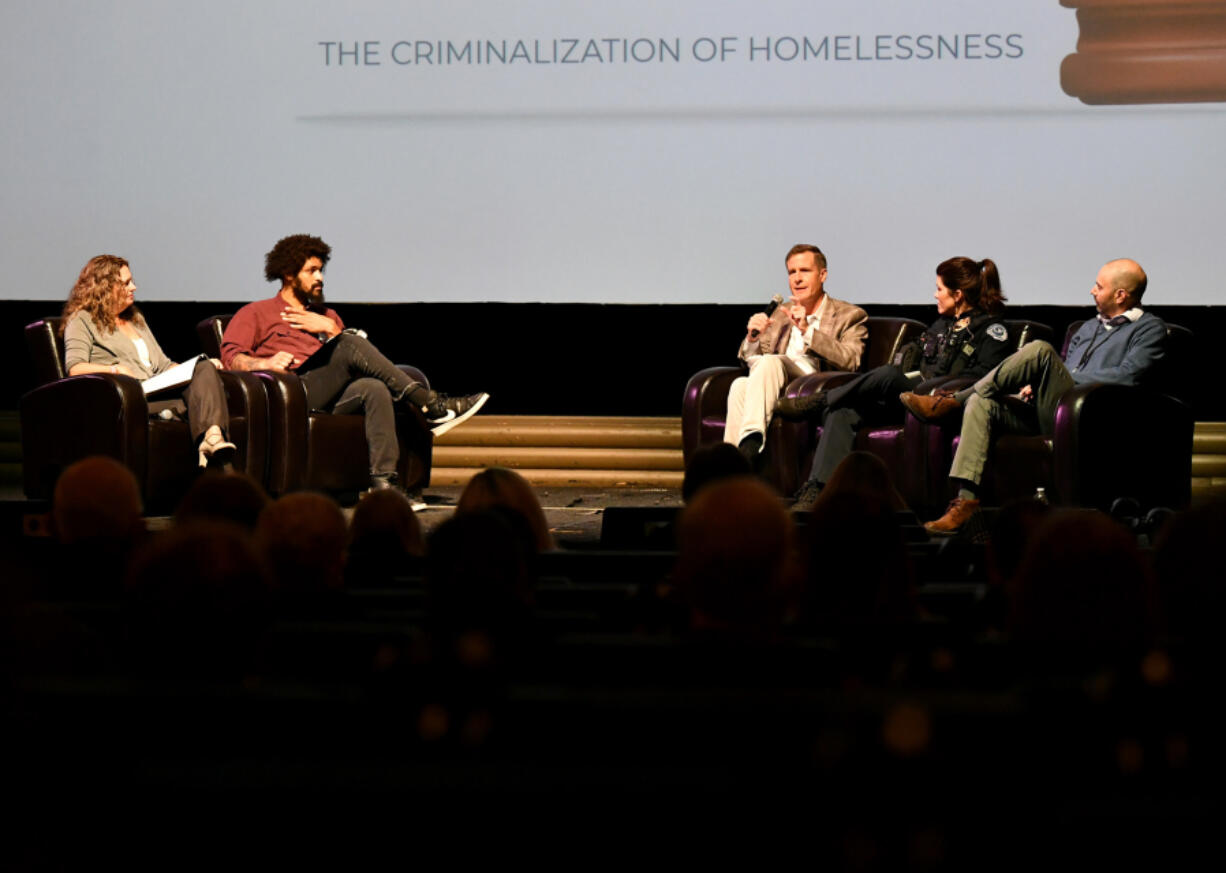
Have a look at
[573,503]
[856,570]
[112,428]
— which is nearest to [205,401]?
[112,428]

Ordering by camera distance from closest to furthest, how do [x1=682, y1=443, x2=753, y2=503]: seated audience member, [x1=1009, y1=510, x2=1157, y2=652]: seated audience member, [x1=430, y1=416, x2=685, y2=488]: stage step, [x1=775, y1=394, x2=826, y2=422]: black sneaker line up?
1. [x1=1009, y1=510, x2=1157, y2=652]: seated audience member
2. [x1=682, y1=443, x2=753, y2=503]: seated audience member
3. [x1=775, y1=394, x2=826, y2=422]: black sneaker
4. [x1=430, y1=416, x2=685, y2=488]: stage step

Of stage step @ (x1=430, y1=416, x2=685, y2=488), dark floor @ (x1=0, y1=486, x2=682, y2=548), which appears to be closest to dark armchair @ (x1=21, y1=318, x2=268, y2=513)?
dark floor @ (x1=0, y1=486, x2=682, y2=548)

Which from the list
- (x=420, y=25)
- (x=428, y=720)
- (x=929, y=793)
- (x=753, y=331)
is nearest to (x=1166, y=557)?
(x=929, y=793)

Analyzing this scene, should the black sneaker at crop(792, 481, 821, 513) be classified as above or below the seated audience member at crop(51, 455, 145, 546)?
below

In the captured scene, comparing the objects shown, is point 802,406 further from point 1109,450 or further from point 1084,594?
point 1084,594

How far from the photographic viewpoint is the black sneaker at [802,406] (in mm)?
4535

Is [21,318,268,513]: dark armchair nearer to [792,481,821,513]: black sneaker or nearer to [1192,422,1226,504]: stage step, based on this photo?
[792,481,821,513]: black sneaker

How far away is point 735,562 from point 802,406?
3.33 m

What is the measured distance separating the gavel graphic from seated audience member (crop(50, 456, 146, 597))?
4498 mm

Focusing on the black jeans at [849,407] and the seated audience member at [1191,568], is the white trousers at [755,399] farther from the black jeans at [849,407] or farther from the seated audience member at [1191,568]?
the seated audience member at [1191,568]

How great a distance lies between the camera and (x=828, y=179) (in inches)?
223

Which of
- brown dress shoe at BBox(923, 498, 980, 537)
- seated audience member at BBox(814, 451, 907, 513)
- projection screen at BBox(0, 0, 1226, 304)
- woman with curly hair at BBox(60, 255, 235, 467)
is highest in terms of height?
projection screen at BBox(0, 0, 1226, 304)

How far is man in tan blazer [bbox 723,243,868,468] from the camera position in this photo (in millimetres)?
4809

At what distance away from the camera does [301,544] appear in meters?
1.56
